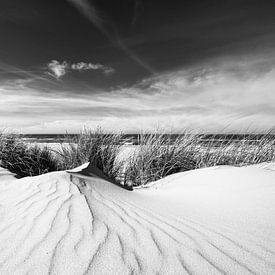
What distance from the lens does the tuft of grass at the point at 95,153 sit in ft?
19.8

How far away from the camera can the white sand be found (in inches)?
56.7

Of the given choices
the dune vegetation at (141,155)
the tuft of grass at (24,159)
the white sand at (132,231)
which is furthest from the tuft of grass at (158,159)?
the white sand at (132,231)

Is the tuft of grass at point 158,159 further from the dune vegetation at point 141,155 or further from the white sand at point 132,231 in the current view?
the white sand at point 132,231

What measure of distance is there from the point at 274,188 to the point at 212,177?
97cm

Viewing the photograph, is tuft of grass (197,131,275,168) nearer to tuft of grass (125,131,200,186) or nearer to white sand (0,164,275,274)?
tuft of grass (125,131,200,186)

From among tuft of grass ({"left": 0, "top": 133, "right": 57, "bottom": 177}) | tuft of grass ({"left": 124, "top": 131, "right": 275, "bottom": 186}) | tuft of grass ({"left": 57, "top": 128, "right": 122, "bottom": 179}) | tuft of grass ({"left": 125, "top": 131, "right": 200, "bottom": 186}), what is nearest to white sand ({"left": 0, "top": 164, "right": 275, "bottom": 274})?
tuft of grass ({"left": 125, "top": 131, "right": 200, "bottom": 186})

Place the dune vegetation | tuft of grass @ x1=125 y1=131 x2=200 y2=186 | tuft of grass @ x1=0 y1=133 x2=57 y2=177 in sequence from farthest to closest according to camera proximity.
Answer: tuft of grass @ x1=0 y1=133 x2=57 y2=177, the dune vegetation, tuft of grass @ x1=125 y1=131 x2=200 y2=186

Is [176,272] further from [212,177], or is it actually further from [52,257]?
[212,177]

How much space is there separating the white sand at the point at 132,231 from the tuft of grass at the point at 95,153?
9.44 feet

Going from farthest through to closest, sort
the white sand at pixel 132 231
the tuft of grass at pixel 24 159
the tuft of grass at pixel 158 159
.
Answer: the tuft of grass at pixel 24 159 < the tuft of grass at pixel 158 159 < the white sand at pixel 132 231

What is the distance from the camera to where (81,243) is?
64.6 inches

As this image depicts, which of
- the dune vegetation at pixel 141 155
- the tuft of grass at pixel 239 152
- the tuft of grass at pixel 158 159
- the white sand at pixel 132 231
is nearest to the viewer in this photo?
the white sand at pixel 132 231

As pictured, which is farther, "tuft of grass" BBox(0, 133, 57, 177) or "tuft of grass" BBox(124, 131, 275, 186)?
"tuft of grass" BBox(0, 133, 57, 177)

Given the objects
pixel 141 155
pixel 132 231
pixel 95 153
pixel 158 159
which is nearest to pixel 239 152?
pixel 158 159
